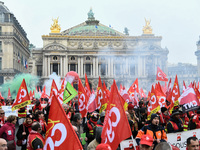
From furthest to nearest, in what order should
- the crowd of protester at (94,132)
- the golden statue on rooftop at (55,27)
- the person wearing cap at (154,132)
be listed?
1. the golden statue on rooftop at (55,27)
2. the person wearing cap at (154,132)
3. the crowd of protester at (94,132)

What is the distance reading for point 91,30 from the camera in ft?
244

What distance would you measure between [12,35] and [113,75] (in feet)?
82.5

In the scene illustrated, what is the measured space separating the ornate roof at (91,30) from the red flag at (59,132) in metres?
67.2

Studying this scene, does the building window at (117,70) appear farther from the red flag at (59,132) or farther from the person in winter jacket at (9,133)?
the red flag at (59,132)

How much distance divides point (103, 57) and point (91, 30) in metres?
9.55

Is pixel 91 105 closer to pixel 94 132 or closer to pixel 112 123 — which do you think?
pixel 94 132

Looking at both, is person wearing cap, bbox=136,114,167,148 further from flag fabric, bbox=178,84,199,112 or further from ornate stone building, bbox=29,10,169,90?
ornate stone building, bbox=29,10,169,90

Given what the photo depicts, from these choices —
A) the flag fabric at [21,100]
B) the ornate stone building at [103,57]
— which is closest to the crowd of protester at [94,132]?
the flag fabric at [21,100]

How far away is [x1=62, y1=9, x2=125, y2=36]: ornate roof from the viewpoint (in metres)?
73.5

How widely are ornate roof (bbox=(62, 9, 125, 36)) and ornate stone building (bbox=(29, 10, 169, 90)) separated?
552 centimetres

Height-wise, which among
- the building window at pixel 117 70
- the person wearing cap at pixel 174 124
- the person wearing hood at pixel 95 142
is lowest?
the person wearing hood at pixel 95 142

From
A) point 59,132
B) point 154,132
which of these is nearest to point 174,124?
point 154,132

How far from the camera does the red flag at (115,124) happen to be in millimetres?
5797

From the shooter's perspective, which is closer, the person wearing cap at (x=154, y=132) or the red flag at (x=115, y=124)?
the red flag at (x=115, y=124)
